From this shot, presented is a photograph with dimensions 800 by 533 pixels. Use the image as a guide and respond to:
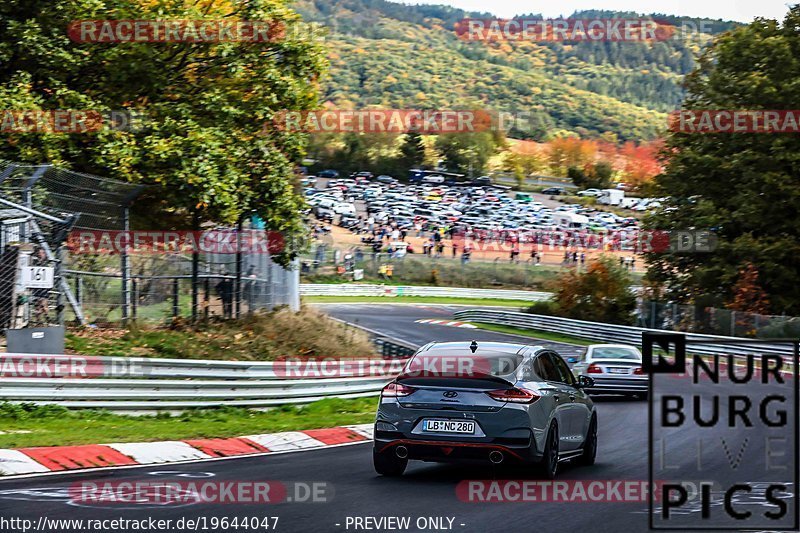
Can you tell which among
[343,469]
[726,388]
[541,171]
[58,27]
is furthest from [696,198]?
[541,171]

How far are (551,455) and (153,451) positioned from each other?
458cm

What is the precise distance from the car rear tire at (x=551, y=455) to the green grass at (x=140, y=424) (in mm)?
5242

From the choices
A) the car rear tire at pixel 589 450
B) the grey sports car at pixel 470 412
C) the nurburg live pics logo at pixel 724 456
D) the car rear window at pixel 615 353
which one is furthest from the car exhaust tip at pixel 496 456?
the car rear window at pixel 615 353

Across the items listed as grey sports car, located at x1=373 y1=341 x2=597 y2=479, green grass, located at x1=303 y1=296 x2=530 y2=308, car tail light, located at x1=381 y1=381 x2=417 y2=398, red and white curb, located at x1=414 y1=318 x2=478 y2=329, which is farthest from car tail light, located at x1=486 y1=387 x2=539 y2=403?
green grass, located at x1=303 y1=296 x2=530 y2=308

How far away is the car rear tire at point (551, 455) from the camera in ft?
36.4

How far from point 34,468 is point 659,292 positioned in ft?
138

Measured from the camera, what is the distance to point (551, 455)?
37.0 feet

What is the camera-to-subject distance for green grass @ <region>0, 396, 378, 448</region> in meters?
13.5

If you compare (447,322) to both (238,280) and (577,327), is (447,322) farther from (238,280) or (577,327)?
(238,280)

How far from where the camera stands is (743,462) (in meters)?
12.9

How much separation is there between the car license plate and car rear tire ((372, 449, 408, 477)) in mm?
515

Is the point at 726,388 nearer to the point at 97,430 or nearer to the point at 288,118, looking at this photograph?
the point at 288,118

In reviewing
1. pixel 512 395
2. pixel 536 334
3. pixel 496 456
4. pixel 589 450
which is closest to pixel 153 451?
pixel 496 456

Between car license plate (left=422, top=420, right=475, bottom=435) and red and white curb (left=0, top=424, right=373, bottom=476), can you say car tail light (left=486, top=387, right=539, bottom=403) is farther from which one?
red and white curb (left=0, top=424, right=373, bottom=476)
